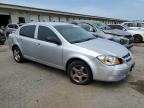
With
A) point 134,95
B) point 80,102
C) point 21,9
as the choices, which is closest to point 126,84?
point 134,95

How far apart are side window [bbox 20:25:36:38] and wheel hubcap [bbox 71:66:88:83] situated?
7.27 feet

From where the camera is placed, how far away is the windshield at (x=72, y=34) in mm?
6067

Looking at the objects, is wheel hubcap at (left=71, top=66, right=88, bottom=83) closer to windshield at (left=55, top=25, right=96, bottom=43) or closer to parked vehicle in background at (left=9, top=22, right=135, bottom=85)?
Answer: parked vehicle in background at (left=9, top=22, right=135, bottom=85)

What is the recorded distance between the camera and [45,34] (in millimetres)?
6535

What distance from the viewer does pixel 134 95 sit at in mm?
4875

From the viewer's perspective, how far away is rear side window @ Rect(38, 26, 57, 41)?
631 cm

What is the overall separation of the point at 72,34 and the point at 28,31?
5.98 ft

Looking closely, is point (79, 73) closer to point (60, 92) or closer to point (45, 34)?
point (60, 92)

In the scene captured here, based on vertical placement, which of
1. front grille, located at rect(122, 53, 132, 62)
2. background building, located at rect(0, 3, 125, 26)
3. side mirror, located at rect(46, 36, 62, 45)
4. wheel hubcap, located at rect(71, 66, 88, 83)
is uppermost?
background building, located at rect(0, 3, 125, 26)

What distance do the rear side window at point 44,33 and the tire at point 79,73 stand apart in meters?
1.18

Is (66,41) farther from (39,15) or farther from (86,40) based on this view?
(39,15)

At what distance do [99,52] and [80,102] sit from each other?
140 cm

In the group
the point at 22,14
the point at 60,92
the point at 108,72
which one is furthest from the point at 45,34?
the point at 22,14

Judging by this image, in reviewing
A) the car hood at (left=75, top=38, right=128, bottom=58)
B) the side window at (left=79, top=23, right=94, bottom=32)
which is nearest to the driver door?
the car hood at (left=75, top=38, right=128, bottom=58)
